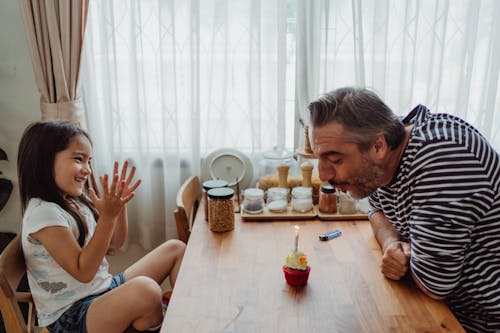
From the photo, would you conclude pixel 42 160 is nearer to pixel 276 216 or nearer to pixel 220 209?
pixel 220 209

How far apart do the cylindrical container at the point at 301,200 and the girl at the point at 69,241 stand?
64 centimetres

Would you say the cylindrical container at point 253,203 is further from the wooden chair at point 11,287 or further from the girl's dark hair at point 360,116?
the wooden chair at point 11,287

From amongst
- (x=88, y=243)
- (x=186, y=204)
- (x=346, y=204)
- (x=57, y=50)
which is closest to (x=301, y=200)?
(x=346, y=204)

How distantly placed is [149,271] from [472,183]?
114cm

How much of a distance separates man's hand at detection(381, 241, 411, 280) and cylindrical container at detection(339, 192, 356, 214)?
415mm

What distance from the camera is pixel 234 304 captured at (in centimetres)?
119

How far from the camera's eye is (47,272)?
1392mm

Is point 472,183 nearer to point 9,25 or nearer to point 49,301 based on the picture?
point 49,301

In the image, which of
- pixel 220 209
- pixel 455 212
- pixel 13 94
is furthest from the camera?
pixel 13 94

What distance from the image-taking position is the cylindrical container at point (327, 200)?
5.74 feet

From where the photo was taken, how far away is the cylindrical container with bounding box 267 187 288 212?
1.79 meters

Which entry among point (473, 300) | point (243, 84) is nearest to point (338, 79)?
point (243, 84)

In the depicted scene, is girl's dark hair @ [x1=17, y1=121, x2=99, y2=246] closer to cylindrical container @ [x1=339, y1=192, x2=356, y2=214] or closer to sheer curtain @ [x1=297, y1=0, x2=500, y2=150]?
cylindrical container @ [x1=339, y1=192, x2=356, y2=214]

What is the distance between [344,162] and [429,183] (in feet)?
0.79
